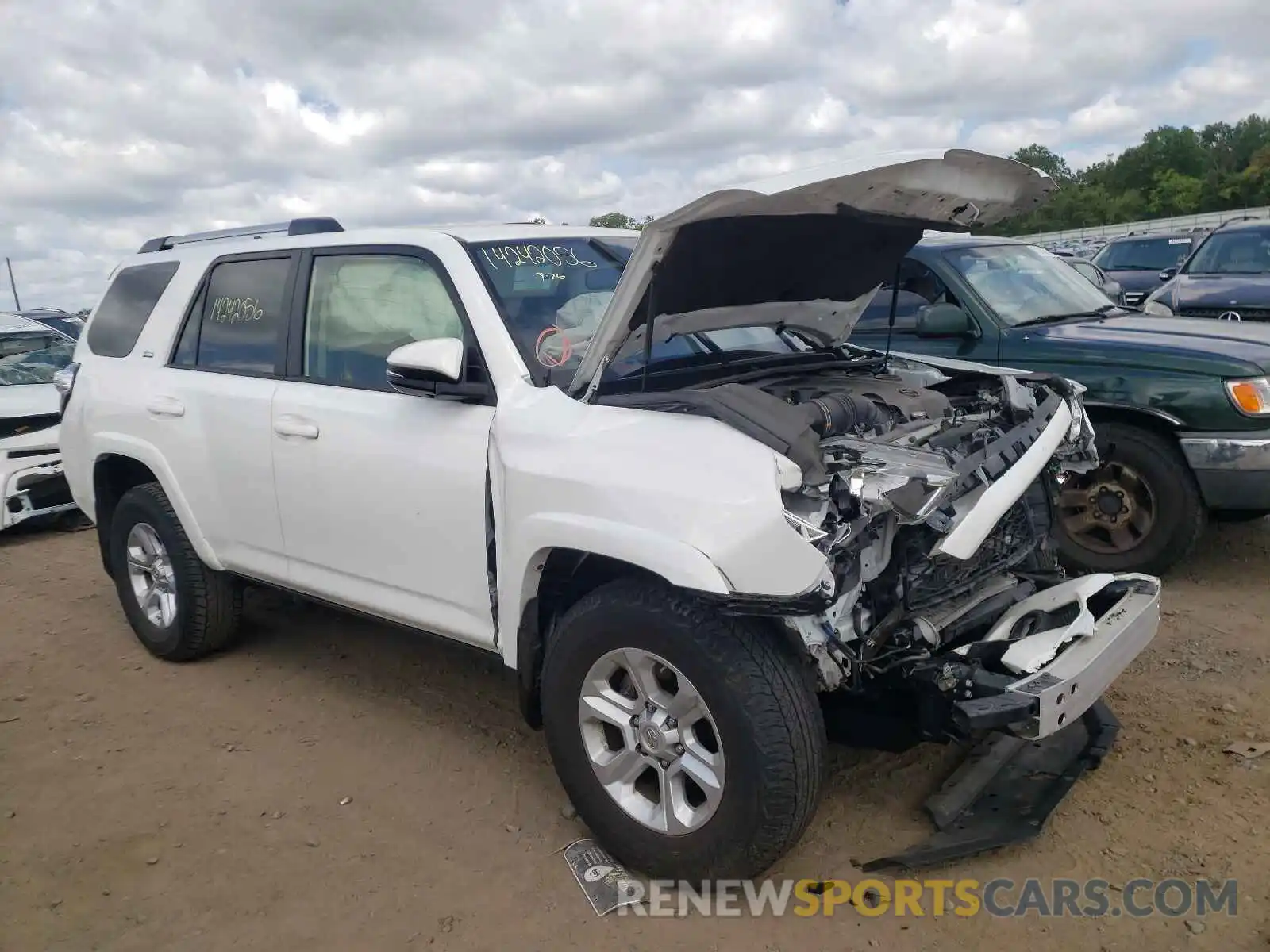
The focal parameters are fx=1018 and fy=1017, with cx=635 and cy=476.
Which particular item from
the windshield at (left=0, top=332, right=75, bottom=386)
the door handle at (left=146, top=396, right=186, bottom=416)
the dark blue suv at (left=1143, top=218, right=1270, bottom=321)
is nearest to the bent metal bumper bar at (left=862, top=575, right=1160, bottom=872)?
the door handle at (left=146, top=396, right=186, bottom=416)

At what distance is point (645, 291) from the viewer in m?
3.15

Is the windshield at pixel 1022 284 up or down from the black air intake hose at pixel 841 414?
up

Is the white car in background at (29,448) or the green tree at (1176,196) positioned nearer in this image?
the white car in background at (29,448)

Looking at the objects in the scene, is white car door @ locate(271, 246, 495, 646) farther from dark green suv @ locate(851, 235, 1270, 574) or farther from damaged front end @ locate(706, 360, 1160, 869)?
dark green suv @ locate(851, 235, 1270, 574)

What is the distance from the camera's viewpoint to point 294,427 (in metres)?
3.98

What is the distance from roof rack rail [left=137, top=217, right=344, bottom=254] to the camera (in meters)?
4.52

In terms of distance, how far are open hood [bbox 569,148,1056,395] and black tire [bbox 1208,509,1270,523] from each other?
86.8 inches

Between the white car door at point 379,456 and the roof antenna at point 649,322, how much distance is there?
1.71ft

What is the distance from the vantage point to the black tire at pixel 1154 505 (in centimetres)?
509

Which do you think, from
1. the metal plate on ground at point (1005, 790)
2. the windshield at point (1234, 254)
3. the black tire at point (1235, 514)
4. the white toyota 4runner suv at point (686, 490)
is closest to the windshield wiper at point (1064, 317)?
the black tire at point (1235, 514)

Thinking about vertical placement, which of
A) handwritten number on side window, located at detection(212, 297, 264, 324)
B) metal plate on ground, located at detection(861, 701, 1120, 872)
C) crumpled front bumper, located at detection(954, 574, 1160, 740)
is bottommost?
metal plate on ground, located at detection(861, 701, 1120, 872)

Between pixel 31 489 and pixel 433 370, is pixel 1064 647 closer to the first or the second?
pixel 433 370

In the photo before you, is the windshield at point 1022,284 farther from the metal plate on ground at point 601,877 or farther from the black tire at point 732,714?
the metal plate on ground at point 601,877

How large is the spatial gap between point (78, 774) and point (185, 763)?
412 mm
